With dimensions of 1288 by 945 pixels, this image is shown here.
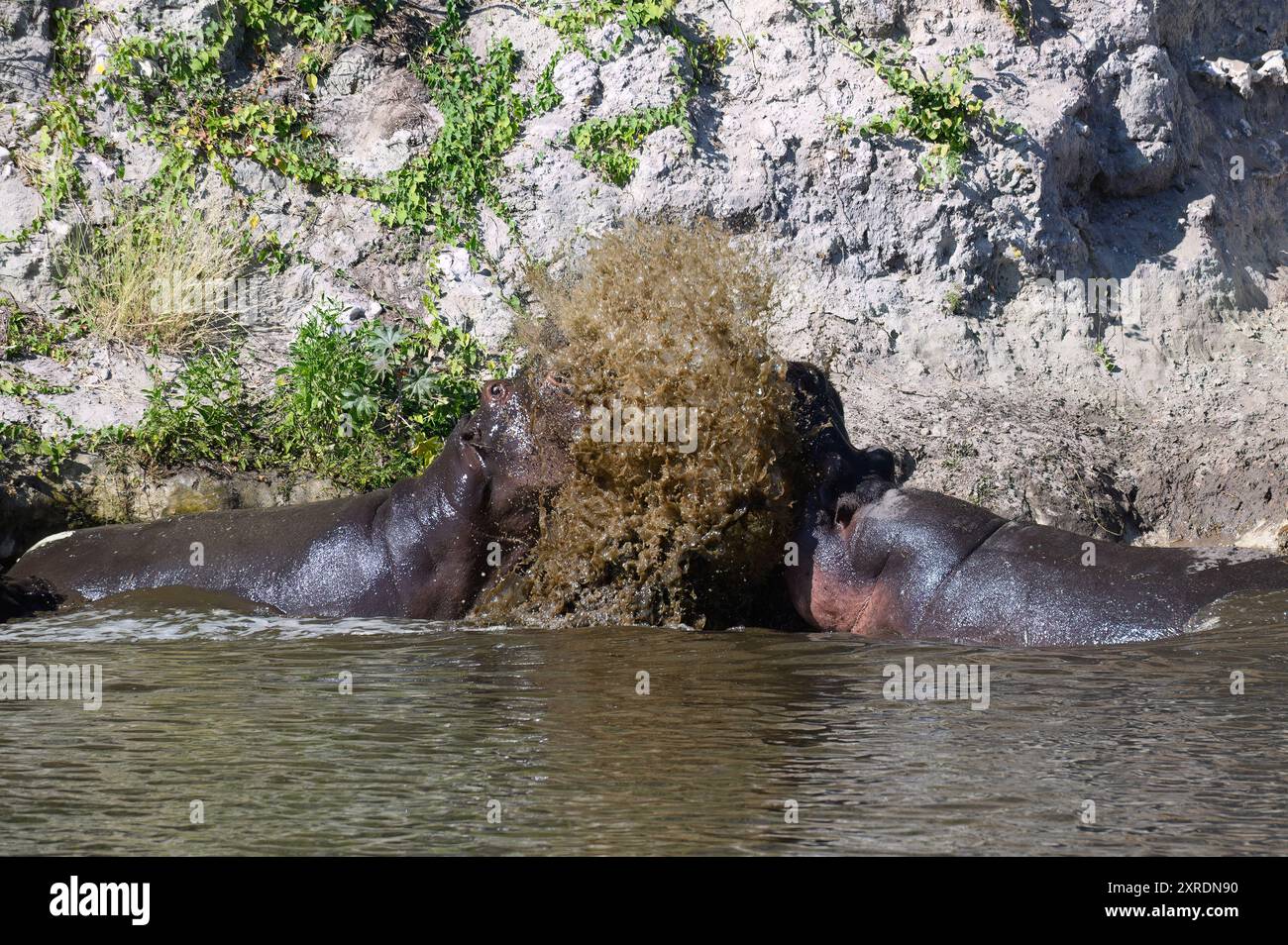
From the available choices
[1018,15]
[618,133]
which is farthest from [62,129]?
[1018,15]

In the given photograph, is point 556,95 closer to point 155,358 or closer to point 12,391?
point 155,358

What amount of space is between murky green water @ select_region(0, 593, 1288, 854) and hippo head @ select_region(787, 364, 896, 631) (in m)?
0.41

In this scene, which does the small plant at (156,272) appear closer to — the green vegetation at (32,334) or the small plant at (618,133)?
the green vegetation at (32,334)

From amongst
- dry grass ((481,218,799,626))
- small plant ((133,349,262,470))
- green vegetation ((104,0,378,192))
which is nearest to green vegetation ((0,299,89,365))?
small plant ((133,349,262,470))

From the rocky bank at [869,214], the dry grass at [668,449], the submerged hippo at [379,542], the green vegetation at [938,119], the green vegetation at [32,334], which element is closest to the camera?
the dry grass at [668,449]

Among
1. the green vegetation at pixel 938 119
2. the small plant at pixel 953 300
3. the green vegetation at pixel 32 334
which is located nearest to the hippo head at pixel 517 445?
the green vegetation at pixel 32 334

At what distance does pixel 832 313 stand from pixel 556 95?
2.56 metres

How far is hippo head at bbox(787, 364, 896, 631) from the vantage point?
6.38 metres

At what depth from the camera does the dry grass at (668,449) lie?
6148 mm

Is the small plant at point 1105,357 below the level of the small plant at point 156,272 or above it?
below

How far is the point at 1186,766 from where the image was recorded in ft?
12.5

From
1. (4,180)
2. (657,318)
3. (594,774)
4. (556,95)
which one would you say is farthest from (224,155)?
(594,774)

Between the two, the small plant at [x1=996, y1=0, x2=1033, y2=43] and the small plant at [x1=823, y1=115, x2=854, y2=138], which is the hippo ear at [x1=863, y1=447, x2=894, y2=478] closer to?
the small plant at [x1=823, y1=115, x2=854, y2=138]

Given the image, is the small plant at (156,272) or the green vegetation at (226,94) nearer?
the small plant at (156,272)
